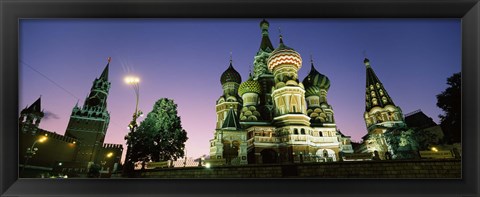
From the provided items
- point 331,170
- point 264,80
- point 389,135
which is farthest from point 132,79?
point 264,80

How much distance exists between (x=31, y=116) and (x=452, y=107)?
6.03 metres

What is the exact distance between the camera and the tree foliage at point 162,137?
7373 mm

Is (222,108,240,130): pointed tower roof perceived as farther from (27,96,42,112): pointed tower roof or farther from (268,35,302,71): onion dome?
(27,96,42,112): pointed tower roof

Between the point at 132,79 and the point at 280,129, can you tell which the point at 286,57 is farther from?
the point at 132,79

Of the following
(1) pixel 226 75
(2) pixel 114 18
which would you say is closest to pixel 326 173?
(2) pixel 114 18

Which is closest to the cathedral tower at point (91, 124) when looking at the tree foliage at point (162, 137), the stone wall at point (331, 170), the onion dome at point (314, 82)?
the tree foliage at point (162, 137)

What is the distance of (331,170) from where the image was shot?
17.6 ft

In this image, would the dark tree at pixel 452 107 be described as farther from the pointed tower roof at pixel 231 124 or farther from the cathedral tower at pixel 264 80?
the cathedral tower at pixel 264 80

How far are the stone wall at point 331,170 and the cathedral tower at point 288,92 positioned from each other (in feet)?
18.5

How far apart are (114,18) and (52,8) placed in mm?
687

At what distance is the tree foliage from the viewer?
24.2ft

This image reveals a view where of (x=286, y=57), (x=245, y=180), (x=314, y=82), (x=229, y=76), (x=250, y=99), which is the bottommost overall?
(x=245, y=180)

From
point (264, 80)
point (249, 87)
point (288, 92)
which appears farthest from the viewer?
point (264, 80)

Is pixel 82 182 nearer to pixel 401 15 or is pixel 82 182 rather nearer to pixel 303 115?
pixel 401 15
